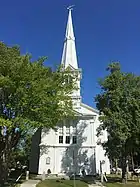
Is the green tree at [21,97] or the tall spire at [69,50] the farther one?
the tall spire at [69,50]

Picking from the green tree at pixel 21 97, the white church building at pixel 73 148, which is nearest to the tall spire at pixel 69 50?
the white church building at pixel 73 148

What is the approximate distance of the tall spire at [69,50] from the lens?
4029 centimetres

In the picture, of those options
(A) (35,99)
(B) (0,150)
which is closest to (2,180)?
(B) (0,150)

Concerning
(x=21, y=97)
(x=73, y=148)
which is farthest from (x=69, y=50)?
(x=21, y=97)

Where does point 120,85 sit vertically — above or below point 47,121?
above

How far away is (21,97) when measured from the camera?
70.9ft

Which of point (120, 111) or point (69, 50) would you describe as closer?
point (120, 111)

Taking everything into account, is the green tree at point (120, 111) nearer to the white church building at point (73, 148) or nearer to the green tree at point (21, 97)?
the white church building at point (73, 148)

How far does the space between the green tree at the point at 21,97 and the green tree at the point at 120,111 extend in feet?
22.6

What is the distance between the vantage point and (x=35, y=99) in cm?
2203

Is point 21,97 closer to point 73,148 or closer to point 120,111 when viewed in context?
point 120,111

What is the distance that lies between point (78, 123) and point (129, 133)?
32.7ft

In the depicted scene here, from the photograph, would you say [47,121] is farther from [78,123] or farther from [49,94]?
[78,123]

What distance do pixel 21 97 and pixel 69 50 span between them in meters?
22.1
